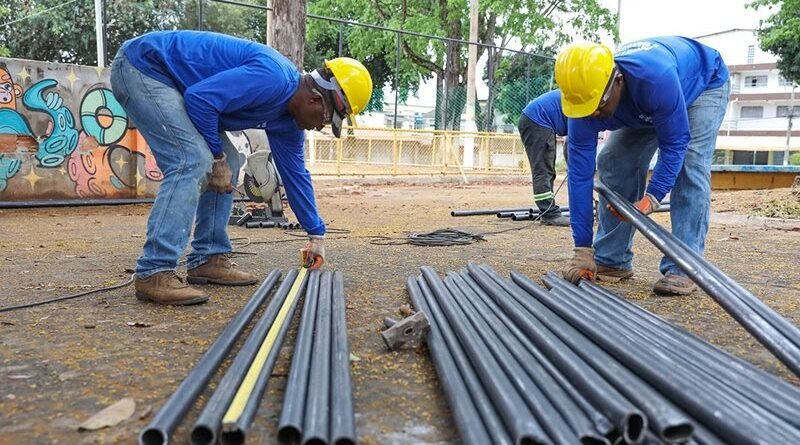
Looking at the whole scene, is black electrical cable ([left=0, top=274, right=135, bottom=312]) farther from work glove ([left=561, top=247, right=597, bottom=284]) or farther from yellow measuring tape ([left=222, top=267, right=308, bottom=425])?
work glove ([left=561, top=247, right=597, bottom=284])

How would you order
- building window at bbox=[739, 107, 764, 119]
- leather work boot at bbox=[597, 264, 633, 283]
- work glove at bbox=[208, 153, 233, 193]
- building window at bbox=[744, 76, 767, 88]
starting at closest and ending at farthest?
work glove at bbox=[208, 153, 233, 193] < leather work boot at bbox=[597, 264, 633, 283] < building window at bbox=[739, 107, 764, 119] < building window at bbox=[744, 76, 767, 88]

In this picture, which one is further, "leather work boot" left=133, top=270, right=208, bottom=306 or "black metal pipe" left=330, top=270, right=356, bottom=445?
"leather work boot" left=133, top=270, right=208, bottom=306

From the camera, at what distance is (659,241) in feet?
10.6

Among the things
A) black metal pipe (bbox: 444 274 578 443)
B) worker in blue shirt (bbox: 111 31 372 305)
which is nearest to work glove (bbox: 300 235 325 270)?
worker in blue shirt (bbox: 111 31 372 305)

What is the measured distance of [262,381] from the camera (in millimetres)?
2117

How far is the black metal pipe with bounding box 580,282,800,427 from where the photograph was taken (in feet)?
6.36

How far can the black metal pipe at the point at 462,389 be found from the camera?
173cm

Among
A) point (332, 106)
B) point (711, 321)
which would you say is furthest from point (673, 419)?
point (332, 106)

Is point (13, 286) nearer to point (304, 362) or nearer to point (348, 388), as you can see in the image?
point (304, 362)

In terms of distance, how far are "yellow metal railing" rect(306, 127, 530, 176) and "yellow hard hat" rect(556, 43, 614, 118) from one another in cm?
1249

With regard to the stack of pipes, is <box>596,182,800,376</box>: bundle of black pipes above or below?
above

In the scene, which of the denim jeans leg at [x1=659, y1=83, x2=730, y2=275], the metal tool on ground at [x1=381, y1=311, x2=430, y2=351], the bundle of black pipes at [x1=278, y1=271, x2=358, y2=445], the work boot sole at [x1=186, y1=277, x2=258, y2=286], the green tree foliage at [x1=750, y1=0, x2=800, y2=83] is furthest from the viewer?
the green tree foliage at [x1=750, y1=0, x2=800, y2=83]

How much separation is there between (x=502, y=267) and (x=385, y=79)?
87.5ft

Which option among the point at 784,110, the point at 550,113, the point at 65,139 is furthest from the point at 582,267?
the point at 784,110
